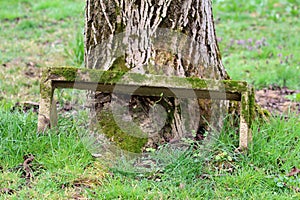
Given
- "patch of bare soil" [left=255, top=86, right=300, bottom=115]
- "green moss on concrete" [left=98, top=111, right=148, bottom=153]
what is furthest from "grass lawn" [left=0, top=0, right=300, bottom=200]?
"patch of bare soil" [left=255, top=86, right=300, bottom=115]

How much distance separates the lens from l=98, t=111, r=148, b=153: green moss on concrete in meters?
3.06

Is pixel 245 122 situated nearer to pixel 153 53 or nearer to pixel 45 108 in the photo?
pixel 153 53

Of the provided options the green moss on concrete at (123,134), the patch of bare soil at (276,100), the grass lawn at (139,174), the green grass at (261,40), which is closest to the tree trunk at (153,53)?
the green moss on concrete at (123,134)

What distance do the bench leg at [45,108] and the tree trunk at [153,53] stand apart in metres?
0.34

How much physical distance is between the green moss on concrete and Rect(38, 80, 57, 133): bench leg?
1.17ft

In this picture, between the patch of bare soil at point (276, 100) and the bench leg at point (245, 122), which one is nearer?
the bench leg at point (245, 122)

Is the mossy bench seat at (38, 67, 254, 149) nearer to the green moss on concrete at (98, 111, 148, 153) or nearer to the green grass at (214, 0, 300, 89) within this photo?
the green moss on concrete at (98, 111, 148, 153)

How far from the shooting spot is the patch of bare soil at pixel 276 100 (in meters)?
4.29

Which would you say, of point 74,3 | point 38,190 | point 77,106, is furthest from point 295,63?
point 74,3

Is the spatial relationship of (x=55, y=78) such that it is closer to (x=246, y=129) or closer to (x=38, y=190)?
(x=38, y=190)

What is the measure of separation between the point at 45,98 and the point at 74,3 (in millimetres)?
6193

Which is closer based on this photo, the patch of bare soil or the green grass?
the patch of bare soil

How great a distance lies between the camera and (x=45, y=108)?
9.88 feet

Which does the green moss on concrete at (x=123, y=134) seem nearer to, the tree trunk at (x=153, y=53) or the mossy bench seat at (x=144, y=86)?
the tree trunk at (x=153, y=53)
